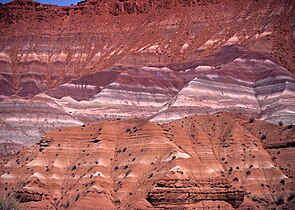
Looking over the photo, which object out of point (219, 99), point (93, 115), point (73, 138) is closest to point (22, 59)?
point (93, 115)

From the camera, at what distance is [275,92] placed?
406ft

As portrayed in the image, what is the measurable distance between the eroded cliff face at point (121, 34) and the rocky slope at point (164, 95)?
31.1 ft

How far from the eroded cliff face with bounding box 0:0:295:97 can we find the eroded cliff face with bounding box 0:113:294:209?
231ft

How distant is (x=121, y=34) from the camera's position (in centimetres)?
17100

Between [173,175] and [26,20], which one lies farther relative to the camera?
[26,20]

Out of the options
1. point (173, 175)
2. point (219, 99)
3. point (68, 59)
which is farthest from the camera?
point (68, 59)

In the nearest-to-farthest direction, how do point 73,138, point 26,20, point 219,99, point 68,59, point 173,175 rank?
point 173,175 < point 73,138 < point 219,99 < point 68,59 < point 26,20

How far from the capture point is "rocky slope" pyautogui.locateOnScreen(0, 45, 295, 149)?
116812 millimetres

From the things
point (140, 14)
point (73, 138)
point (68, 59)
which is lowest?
point (73, 138)

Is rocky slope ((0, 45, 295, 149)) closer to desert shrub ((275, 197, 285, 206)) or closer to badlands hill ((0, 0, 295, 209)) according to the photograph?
badlands hill ((0, 0, 295, 209))

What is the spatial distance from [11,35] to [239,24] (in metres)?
58.1

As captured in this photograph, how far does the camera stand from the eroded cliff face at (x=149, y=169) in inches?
2458

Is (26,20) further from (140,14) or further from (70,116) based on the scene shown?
(70,116)

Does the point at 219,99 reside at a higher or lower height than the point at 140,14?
lower
